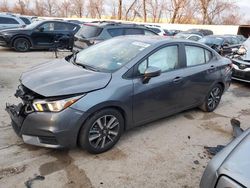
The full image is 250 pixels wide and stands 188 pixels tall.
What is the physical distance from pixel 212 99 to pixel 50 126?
11.7 ft

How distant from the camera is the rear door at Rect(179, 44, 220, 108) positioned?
4.68 metres

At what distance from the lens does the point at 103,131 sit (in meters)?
3.60

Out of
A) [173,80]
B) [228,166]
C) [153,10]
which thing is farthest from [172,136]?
[153,10]

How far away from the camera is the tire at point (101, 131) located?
3.43 metres

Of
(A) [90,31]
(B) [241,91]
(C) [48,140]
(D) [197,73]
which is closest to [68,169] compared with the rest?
(C) [48,140]

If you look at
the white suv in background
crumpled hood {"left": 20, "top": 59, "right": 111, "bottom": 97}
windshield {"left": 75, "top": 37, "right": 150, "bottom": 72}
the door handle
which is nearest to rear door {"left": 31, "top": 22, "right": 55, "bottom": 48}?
the white suv in background

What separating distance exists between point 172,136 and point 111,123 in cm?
122

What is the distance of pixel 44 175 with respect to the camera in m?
3.15

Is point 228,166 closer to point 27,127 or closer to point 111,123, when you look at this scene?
point 111,123

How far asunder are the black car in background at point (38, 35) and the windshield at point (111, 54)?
737 cm

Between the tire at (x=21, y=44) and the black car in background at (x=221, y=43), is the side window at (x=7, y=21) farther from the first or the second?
the black car in background at (x=221, y=43)

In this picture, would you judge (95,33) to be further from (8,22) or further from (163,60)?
(8,22)

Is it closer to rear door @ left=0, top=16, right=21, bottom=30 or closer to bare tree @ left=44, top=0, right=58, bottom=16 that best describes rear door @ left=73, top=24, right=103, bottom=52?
rear door @ left=0, top=16, right=21, bottom=30

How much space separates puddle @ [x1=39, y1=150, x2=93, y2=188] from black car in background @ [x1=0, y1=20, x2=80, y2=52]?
28.5 feet
